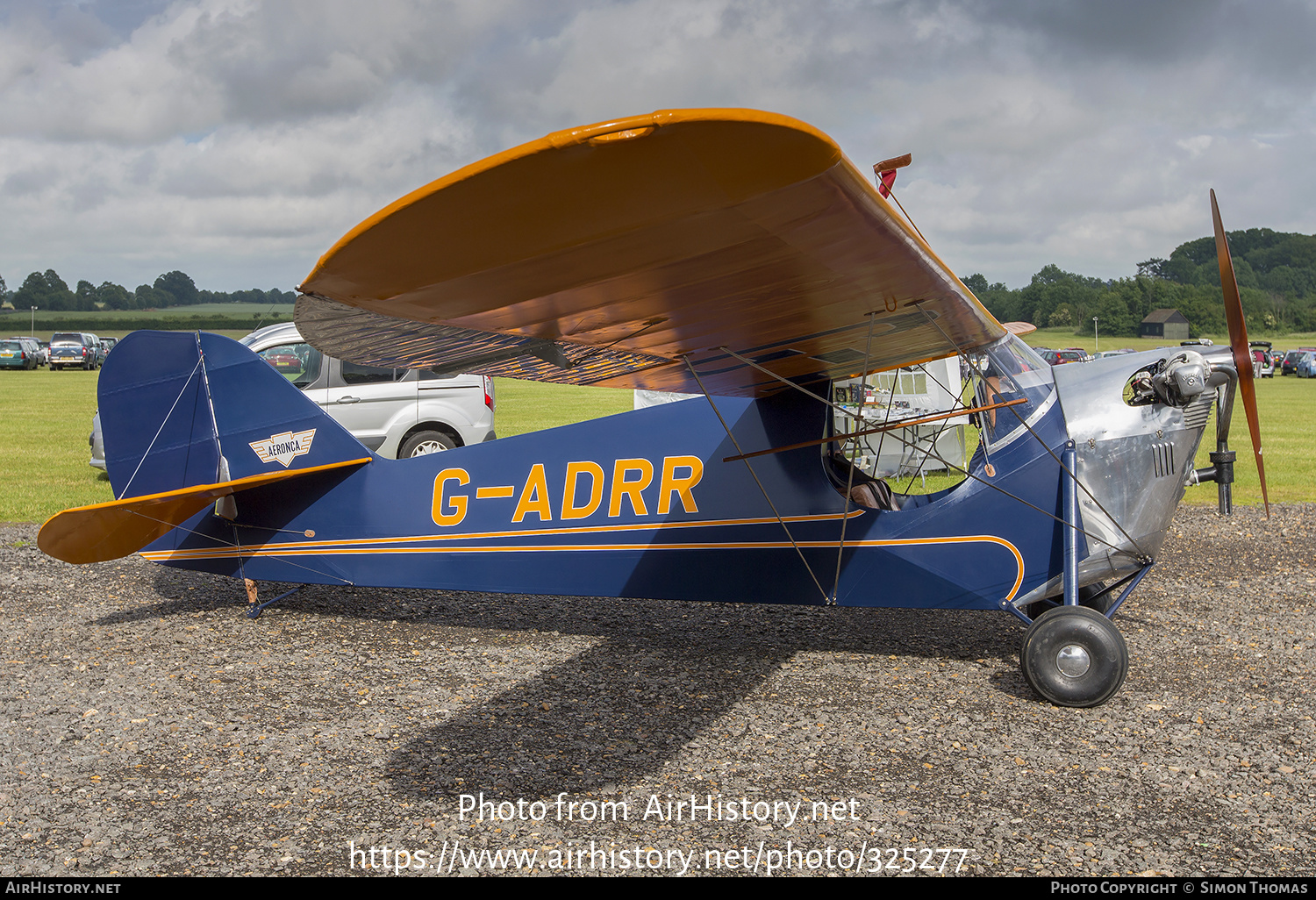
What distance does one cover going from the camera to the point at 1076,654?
429 cm

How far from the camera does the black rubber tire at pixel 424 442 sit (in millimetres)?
Result: 11078

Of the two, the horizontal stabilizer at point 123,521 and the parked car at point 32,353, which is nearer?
the horizontal stabilizer at point 123,521

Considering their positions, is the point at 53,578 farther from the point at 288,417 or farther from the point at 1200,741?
the point at 1200,741

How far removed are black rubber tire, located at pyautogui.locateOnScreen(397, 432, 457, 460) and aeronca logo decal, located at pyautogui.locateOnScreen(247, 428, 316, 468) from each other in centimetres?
531

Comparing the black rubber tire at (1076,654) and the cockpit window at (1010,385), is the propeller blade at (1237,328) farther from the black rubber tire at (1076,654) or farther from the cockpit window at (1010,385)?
the black rubber tire at (1076,654)

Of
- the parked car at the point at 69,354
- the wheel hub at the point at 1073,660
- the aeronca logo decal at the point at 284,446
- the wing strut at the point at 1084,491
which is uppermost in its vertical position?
the parked car at the point at 69,354

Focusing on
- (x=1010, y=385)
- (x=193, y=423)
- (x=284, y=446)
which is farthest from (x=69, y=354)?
(x=1010, y=385)

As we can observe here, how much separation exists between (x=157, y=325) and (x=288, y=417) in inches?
3378

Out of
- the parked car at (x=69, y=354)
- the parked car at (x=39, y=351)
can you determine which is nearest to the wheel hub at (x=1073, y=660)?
the parked car at (x=69, y=354)

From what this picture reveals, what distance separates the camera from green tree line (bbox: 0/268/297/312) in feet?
430

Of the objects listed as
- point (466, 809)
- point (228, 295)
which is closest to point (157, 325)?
point (228, 295)

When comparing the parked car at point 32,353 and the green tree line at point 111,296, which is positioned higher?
the green tree line at point 111,296

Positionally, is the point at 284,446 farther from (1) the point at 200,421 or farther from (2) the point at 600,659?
(2) the point at 600,659

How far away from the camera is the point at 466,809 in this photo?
3.40m
